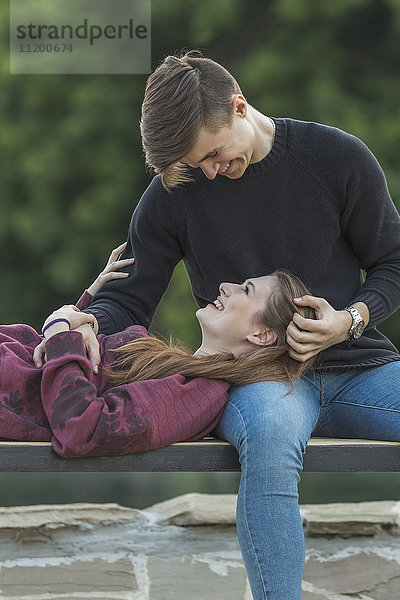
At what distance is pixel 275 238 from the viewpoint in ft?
8.48

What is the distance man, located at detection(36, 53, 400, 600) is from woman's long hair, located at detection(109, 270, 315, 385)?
1.7 inches

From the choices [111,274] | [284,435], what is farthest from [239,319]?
[111,274]

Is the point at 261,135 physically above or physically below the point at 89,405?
above

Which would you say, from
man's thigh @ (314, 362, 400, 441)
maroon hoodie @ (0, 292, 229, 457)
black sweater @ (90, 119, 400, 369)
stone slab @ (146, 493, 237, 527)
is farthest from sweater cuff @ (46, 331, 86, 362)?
stone slab @ (146, 493, 237, 527)

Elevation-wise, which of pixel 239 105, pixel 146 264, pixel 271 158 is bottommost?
pixel 146 264

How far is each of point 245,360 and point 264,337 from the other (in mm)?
105

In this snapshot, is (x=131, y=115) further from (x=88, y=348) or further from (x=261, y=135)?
(x=88, y=348)

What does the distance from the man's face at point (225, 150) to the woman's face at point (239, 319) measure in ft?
1.02

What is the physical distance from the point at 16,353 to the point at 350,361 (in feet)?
2.97

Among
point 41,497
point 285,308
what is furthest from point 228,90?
point 41,497

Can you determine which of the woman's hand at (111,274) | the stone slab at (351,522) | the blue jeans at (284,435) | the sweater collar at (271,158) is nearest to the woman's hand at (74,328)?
the woman's hand at (111,274)

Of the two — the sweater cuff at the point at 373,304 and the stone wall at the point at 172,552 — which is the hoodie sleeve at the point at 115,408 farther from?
the stone wall at the point at 172,552

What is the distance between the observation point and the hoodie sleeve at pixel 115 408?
213 cm

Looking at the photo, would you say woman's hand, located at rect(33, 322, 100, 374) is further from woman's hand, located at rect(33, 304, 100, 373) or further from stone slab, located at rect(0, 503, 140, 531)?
stone slab, located at rect(0, 503, 140, 531)
